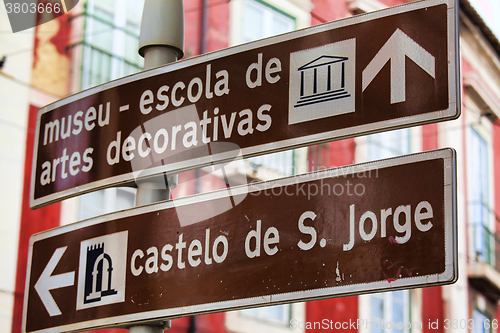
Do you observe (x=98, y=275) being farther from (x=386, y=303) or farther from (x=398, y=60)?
(x=386, y=303)

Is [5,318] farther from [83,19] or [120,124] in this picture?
[120,124]

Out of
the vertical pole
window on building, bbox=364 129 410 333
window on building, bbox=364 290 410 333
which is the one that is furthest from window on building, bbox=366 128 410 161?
the vertical pole

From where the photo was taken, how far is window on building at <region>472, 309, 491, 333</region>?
45.2 feet

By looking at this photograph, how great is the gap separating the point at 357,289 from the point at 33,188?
1539mm

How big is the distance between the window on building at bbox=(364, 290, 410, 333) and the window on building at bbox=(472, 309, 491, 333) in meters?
1.97

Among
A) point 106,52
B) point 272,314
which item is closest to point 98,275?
point 106,52

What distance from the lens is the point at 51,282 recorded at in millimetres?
2801

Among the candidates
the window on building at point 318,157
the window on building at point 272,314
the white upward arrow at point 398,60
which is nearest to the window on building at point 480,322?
the window on building at point 318,157

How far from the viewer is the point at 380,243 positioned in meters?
2.15

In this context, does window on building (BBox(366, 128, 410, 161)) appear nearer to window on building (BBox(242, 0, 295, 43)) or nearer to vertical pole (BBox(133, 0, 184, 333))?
window on building (BBox(242, 0, 295, 43))

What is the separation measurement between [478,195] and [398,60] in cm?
1261

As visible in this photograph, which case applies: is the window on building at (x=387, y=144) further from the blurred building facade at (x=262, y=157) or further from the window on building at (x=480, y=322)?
the window on building at (x=480, y=322)

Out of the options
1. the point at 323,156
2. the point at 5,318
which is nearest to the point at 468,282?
the point at 323,156

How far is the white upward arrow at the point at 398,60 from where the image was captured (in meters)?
2.28
